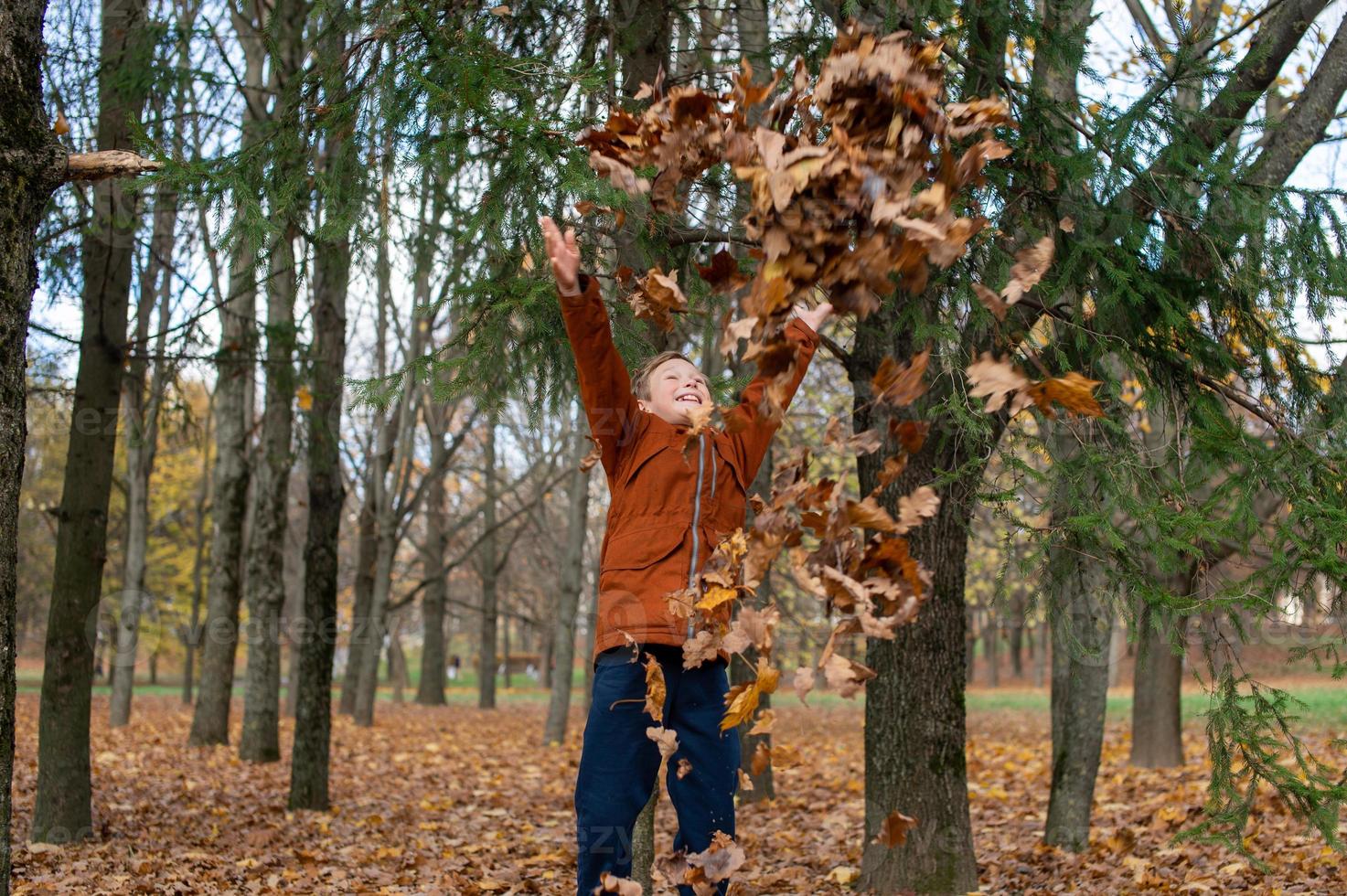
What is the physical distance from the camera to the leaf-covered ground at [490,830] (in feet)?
16.7

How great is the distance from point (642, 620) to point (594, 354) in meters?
0.75

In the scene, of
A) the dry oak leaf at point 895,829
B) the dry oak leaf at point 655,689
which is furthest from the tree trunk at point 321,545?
the dry oak leaf at point 895,829

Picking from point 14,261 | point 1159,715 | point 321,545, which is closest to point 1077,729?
point 1159,715

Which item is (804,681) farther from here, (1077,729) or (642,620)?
(1077,729)

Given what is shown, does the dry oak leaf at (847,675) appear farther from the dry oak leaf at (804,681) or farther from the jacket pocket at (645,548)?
the jacket pocket at (645,548)

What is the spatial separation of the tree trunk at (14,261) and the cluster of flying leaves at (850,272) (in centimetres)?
204

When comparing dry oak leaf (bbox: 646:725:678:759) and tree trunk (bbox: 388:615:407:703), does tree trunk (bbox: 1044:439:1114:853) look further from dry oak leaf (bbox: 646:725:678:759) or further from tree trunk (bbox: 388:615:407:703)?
tree trunk (bbox: 388:615:407:703)

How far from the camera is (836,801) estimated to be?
834 centimetres

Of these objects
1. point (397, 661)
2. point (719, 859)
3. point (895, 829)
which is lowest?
point (397, 661)

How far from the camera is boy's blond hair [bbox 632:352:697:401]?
3342mm

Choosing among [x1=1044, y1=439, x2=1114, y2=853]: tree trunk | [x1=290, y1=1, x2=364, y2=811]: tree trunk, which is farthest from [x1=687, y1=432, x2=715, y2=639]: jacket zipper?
[x1=290, y1=1, x2=364, y2=811]: tree trunk

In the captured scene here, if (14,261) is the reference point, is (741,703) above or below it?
below

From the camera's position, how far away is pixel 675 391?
3221 mm

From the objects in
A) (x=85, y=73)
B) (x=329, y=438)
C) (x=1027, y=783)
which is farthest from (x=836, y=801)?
(x=85, y=73)
